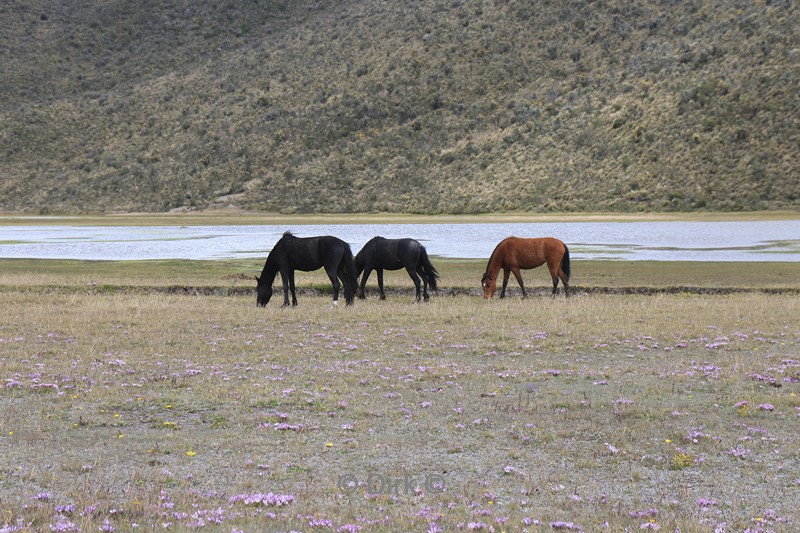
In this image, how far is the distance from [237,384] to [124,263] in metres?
32.2

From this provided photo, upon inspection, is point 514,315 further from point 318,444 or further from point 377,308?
point 318,444

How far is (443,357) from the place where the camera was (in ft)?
55.5

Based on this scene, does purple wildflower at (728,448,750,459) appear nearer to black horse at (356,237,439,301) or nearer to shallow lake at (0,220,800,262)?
black horse at (356,237,439,301)

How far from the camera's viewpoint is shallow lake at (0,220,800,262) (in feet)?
161

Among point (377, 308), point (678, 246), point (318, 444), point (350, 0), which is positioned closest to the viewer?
point (318, 444)

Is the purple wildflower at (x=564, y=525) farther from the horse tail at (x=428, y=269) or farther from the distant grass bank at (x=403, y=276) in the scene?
the distant grass bank at (x=403, y=276)

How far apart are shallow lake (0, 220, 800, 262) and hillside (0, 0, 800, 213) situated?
13.2 m

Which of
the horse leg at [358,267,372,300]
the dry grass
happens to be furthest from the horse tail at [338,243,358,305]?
the dry grass

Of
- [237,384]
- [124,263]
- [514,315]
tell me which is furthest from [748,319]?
[124,263]

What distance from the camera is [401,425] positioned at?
1129 cm

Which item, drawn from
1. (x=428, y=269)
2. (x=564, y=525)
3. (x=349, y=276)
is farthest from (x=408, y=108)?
(x=564, y=525)

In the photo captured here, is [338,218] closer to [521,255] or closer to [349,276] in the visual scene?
[521,255]

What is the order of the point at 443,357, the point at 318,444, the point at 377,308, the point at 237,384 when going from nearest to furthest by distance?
the point at 318,444
the point at 237,384
the point at 443,357
the point at 377,308

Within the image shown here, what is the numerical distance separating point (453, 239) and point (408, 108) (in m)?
49.8
